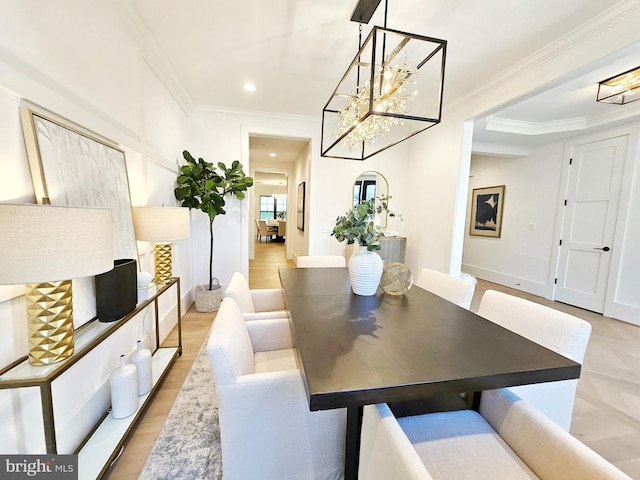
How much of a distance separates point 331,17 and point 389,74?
731mm

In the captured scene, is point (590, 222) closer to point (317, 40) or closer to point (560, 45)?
point (560, 45)

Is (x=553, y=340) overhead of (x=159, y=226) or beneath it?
beneath

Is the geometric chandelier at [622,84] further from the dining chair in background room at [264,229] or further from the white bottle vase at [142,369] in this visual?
the dining chair in background room at [264,229]

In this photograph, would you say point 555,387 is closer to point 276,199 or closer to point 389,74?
point 389,74

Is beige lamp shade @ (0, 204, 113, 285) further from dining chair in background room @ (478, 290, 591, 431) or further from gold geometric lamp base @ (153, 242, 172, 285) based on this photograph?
dining chair in background room @ (478, 290, 591, 431)

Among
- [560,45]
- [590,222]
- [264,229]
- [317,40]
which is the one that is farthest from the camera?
[264,229]

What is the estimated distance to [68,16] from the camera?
1351mm

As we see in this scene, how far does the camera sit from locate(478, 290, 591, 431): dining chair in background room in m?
1.15

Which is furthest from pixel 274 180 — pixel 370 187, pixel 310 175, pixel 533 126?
pixel 533 126

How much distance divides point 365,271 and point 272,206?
13459 millimetres

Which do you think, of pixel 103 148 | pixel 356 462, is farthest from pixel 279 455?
pixel 103 148

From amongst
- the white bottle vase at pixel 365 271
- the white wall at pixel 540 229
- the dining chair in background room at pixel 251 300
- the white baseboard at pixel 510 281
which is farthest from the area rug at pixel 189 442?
the white baseboard at pixel 510 281

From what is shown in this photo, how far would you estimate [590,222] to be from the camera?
12.8 ft

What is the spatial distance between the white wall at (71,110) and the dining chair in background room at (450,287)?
7.54ft
